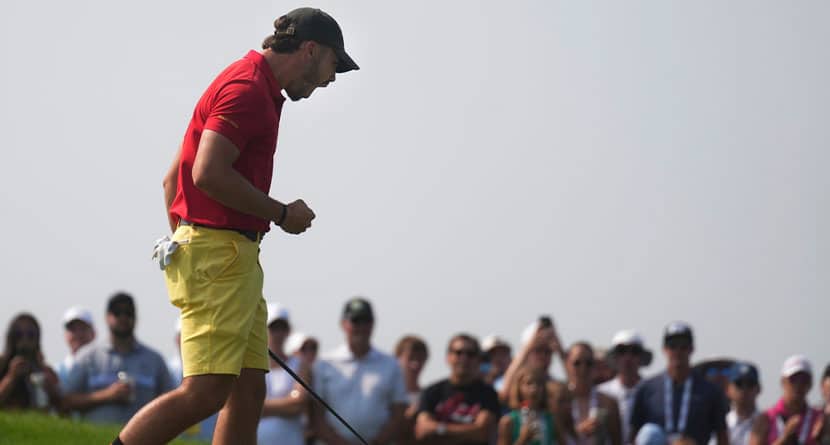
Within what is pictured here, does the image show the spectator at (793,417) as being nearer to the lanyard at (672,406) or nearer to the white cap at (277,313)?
the lanyard at (672,406)

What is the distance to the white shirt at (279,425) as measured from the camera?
1180 centimetres

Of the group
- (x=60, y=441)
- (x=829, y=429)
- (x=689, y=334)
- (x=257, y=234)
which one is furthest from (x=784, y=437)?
(x=257, y=234)

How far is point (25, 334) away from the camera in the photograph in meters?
12.0

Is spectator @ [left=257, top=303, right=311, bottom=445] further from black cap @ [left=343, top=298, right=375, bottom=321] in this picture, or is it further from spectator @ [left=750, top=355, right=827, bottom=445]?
spectator @ [left=750, top=355, right=827, bottom=445]

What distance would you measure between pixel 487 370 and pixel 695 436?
104 inches

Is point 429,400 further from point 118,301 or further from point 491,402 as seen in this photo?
point 118,301

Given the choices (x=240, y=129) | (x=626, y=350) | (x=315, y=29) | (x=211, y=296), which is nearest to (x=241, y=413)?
(x=211, y=296)

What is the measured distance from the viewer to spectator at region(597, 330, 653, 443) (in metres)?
12.5

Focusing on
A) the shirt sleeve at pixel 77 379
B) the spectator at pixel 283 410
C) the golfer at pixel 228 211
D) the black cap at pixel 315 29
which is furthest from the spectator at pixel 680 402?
the black cap at pixel 315 29

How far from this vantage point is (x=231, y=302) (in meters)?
6.21

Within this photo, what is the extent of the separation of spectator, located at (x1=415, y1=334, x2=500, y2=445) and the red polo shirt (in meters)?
5.38

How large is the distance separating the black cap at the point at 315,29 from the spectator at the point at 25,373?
6.24 m

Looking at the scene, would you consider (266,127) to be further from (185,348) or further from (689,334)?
(689,334)

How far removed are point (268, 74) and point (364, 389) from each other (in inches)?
223
